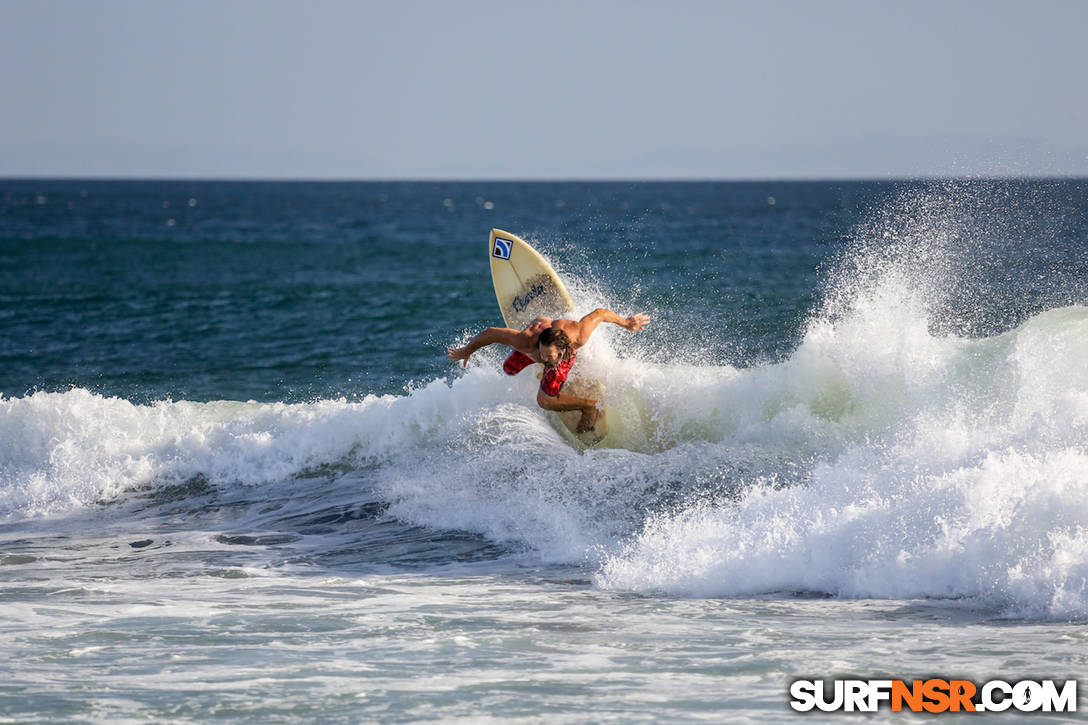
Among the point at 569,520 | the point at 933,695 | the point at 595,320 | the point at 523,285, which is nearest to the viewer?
the point at 933,695

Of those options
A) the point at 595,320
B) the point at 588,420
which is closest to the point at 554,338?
the point at 595,320

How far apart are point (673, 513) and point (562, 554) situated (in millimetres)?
1082

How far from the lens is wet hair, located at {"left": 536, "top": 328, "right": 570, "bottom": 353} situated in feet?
29.9

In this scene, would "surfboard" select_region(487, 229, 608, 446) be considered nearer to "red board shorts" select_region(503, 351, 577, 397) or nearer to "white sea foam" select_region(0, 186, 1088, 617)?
"white sea foam" select_region(0, 186, 1088, 617)

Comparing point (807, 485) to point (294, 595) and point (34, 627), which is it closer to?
point (294, 595)

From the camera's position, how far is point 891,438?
8.72 metres

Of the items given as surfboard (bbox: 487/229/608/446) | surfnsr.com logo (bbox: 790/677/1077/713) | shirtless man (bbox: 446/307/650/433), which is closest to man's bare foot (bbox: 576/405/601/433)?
shirtless man (bbox: 446/307/650/433)

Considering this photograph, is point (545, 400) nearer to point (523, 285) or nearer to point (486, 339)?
point (486, 339)

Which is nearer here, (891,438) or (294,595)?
(294,595)

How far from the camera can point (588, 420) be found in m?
9.98

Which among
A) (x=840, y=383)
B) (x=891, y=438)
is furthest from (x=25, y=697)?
(x=840, y=383)

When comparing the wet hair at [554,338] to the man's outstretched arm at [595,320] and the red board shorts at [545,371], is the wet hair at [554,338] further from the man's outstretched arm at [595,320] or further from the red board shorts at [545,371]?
the red board shorts at [545,371]

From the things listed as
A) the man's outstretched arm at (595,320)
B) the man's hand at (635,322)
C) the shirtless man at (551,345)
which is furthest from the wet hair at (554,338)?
the man's hand at (635,322)

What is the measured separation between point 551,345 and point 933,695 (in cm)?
495
